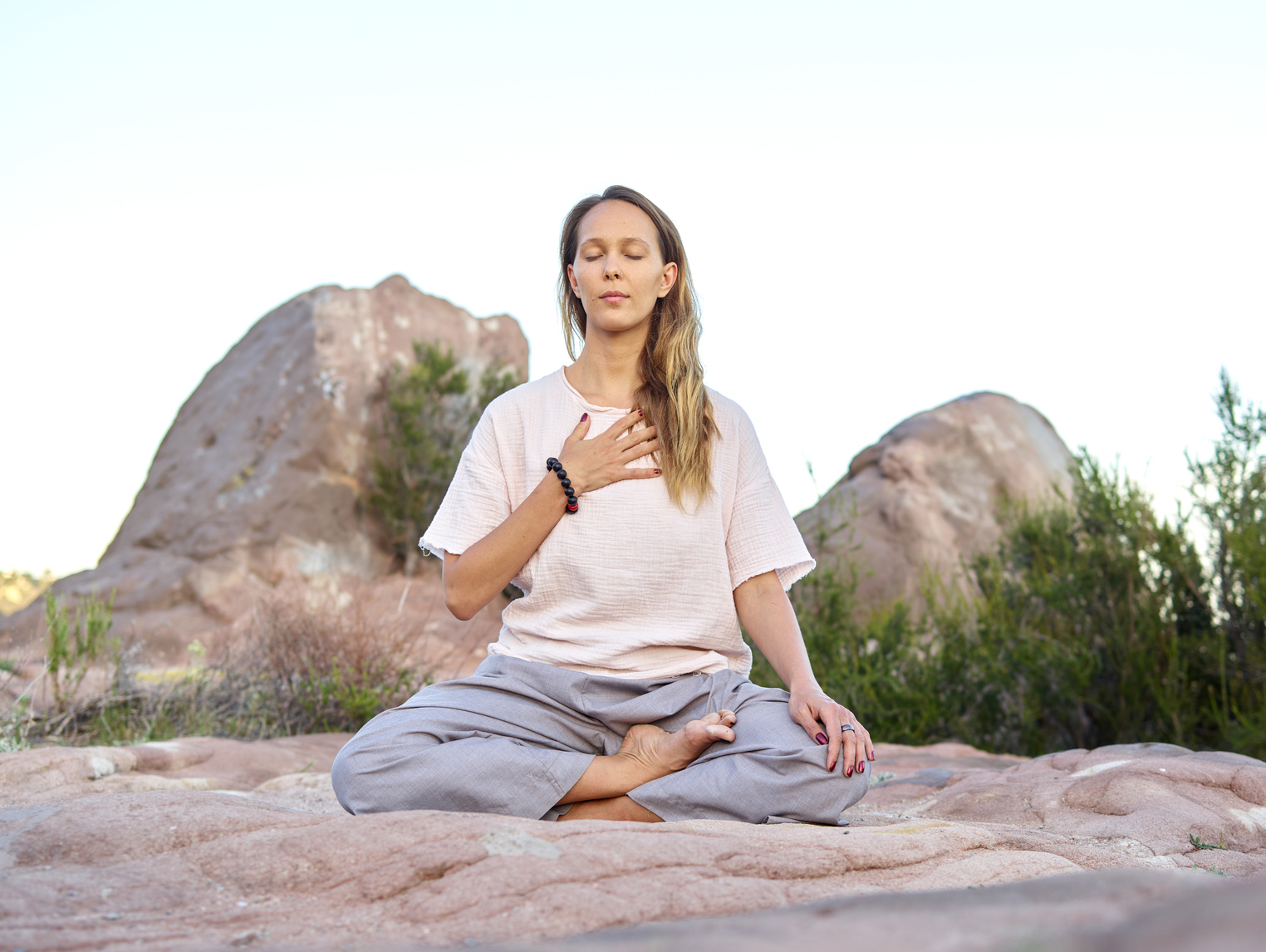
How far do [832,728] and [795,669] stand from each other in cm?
24

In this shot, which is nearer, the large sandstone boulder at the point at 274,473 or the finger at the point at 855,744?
the finger at the point at 855,744

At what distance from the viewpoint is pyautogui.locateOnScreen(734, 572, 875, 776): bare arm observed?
2.44 meters

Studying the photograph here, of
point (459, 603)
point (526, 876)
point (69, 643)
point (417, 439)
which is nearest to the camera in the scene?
point (526, 876)

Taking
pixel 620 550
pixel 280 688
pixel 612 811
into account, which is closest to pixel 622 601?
pixel 620 550

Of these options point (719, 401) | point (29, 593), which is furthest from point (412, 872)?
point (29, 593)

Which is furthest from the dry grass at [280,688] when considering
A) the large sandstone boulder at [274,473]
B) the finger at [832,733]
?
the large sandstone boulder at [274,473]

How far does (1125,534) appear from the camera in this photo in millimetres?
6152

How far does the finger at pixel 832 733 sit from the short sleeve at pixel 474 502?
96cm

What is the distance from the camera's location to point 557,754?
2434 millimetres

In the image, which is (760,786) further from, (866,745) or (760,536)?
(760,536)

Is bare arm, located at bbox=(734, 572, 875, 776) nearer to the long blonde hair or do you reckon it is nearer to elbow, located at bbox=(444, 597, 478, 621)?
the long blonde hair

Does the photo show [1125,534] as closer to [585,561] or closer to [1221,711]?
[1221,711]

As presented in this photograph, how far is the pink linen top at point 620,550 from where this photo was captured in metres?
2.67

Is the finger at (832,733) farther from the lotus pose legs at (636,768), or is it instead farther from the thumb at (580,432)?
the thumb at (580,432)
